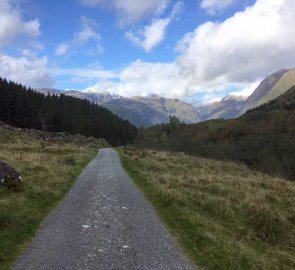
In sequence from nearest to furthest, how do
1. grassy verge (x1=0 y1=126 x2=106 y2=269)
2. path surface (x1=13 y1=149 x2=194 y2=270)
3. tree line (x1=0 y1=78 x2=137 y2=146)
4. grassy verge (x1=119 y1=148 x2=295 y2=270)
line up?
path surface (x1=13 y1=149 x2=194 y2=270)
grassy verge (x1=119 y1=148 x2=295 y2=270)
grassy verge (x1=0 y1=126 x2=106 y2=269)
tree line (x1=0 y1=78 x2=137 y2=146)

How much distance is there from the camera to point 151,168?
34.6 metres

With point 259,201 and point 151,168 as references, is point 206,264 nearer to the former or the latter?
point 259,201

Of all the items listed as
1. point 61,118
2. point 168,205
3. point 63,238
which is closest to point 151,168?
point 168,205

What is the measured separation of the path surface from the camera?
358 inches

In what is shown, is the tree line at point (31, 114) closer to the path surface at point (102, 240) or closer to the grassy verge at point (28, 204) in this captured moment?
the grassy verge at point (28, 204)

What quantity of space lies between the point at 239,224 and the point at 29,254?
28.5 feet

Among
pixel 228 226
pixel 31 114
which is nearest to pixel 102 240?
pixel 228 226

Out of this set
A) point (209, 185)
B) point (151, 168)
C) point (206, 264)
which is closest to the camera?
point (206, 264)

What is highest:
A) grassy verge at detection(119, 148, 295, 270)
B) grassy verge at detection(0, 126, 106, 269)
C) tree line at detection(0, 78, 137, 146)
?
tree line at detection(0, 78, 137, 146)

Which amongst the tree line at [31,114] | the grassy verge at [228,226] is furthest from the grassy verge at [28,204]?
the tree line at [31,114]

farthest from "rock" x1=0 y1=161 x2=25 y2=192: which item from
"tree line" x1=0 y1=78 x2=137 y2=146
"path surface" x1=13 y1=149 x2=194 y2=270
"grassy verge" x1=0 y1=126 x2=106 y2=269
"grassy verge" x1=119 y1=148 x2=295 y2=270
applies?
"tree line" x1=0 y1=78 x2=137 y2=146

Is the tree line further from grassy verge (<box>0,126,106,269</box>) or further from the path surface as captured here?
the path surface

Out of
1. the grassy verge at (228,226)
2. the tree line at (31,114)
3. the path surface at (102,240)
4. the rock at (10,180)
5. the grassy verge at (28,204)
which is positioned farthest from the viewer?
the tree line at (31,114)

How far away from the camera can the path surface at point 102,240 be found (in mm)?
9102
